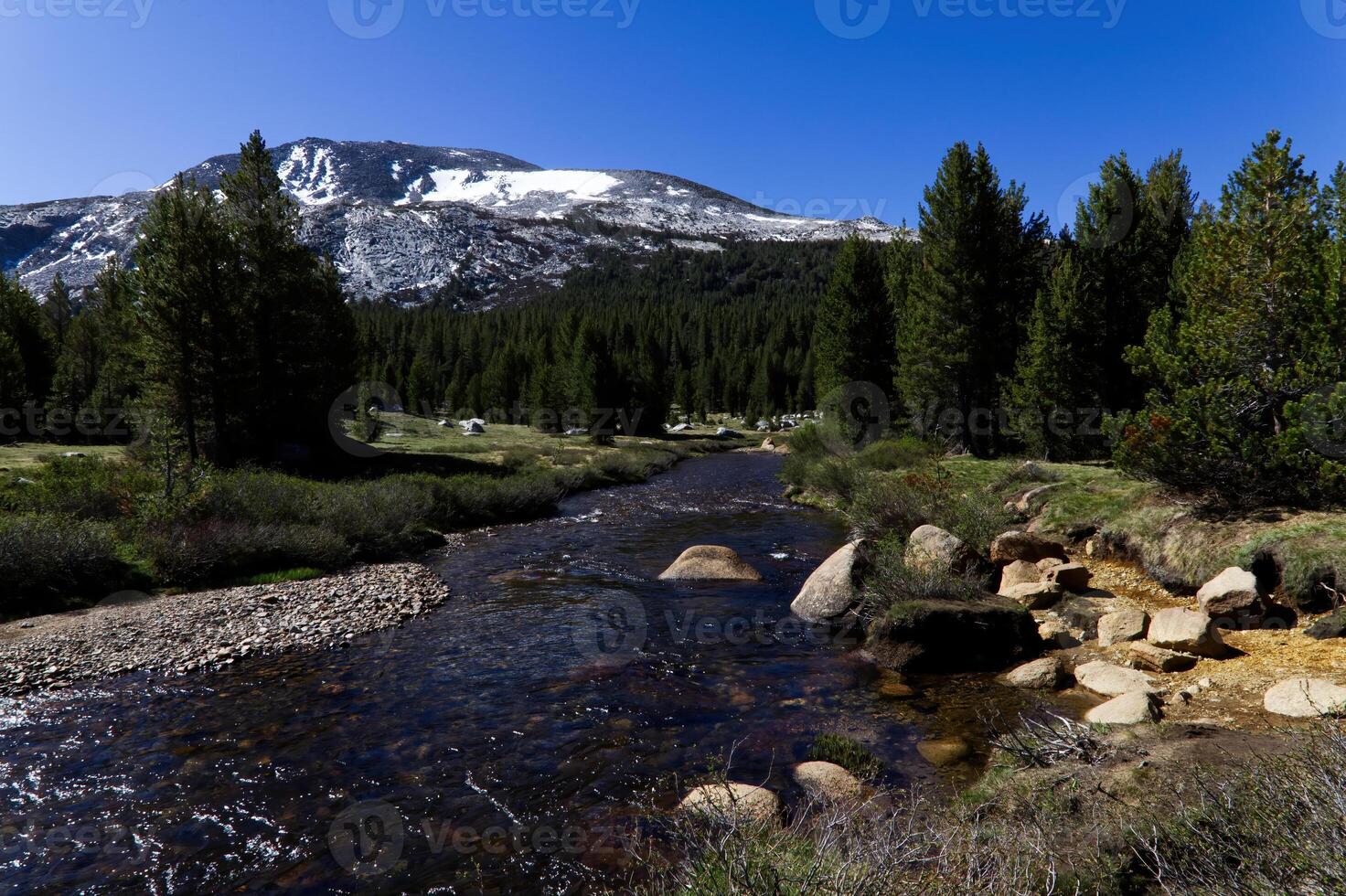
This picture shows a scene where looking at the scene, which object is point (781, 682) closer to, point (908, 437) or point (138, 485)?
point (138, 485)

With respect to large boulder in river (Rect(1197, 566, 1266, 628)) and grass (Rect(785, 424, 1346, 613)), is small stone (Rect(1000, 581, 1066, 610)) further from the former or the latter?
large boulder in river (Rect(1197, 566, 1266, 628))

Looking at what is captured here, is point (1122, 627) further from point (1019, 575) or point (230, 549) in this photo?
point (230, 549)

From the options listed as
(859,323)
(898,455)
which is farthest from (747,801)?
(859,323)

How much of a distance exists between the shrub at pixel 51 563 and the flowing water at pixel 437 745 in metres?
5.23

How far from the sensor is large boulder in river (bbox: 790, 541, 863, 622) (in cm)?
1241

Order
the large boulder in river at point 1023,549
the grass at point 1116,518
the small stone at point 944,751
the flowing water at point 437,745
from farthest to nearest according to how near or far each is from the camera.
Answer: the large boulder in river at point 1023,549, the grass at point 1116,518, the small stone at point 944,751, the flowing water at point 437,745

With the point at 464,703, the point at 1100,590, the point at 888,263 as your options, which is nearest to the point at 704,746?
the point at 464,703

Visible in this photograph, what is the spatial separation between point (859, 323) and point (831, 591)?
26.9 m

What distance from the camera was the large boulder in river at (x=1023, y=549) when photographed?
13914 mm

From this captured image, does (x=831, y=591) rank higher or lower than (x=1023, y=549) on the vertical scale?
lower

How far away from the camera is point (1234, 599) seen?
9.46 meters

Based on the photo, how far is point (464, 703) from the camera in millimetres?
9016

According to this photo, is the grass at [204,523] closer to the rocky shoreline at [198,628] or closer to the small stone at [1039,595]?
the rocky shoreline at [198,628]

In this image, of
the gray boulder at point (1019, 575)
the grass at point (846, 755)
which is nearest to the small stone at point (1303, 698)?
the grass at point (846, 755)
